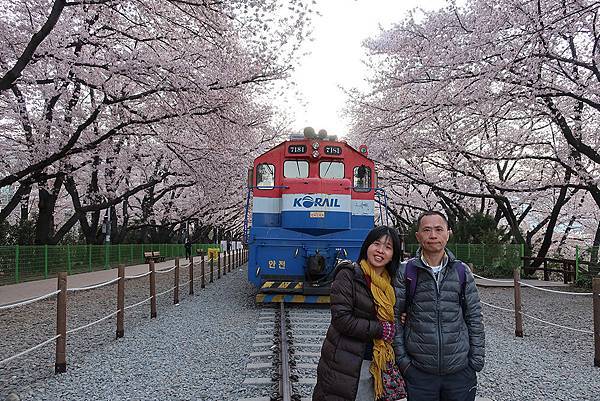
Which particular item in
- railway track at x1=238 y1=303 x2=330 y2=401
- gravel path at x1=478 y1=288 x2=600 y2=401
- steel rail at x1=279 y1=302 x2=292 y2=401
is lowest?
gravel path at x1=478 y1=288 x2=600 y2=401

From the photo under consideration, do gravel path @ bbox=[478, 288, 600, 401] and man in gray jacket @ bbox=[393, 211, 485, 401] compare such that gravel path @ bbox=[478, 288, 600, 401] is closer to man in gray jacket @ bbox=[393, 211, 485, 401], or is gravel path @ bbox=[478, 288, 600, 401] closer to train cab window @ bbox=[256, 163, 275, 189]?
man in gray jacket @ bbox=[393, 211, 485, 401]

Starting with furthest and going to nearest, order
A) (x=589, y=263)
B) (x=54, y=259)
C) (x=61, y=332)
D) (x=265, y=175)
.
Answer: (x=54, y=259) < (x=589, y=263) < (x=265, y=175) < (x=61, y=332)

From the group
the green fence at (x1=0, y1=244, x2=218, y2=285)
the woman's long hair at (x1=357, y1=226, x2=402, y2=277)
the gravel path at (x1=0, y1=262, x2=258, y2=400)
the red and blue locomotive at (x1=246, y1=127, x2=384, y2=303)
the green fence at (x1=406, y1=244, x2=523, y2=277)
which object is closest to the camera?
the woman's long hair at (x1=357, y1=226, x2=402, y2=277)

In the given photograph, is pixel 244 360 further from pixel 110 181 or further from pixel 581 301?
pixel 110 181

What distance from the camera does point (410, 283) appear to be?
2.87m

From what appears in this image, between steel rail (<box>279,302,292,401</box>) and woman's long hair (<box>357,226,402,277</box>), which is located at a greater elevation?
woman's long hair (<box>357,226,402,277</box>)

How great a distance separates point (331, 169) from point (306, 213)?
1282 millimetres

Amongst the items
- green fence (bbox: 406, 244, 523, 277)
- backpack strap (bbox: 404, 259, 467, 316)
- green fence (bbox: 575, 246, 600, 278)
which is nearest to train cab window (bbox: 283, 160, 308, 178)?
backpack strap (bbox: 404, 259, 467, 316)

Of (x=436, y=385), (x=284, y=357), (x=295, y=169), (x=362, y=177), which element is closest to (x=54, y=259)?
(x=295, y=169)

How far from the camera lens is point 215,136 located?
16.2m

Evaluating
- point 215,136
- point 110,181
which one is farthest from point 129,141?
point 215,136

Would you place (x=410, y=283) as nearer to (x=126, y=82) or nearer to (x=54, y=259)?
(x=126, y=82)

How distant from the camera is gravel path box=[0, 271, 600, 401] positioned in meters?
5.29

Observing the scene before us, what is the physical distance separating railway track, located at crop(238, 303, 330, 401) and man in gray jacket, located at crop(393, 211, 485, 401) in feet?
7.22
